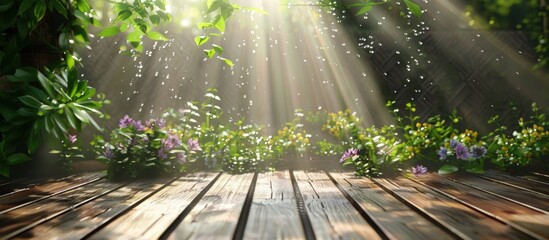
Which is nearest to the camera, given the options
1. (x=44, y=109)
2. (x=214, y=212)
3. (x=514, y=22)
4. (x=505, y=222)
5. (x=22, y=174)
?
(x=505, y=222)

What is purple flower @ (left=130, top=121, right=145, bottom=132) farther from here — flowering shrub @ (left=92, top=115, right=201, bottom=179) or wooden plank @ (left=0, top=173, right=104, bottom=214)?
wooden plank @ (left=0, top=173, right=104, bottom=214)

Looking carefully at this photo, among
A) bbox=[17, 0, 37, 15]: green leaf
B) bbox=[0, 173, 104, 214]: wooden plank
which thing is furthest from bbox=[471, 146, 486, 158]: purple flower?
bbox=[17, 0, 37, 15]: green leaf

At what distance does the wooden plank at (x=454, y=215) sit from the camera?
1.69m

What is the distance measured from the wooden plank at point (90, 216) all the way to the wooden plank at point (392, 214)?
1.05 metres

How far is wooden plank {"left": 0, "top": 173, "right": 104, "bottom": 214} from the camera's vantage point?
237 cm

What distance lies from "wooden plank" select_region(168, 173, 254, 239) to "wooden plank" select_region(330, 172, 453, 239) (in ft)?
1.83

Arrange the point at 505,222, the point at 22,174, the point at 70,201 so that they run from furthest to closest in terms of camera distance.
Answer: the point at 22,174 < the point at 70,201 < the point at 505,222

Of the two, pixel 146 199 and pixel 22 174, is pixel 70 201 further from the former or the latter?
pixel 22 174

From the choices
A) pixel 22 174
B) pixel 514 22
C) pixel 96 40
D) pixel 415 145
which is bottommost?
pixel 22 174

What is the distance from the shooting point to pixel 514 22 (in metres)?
8.08

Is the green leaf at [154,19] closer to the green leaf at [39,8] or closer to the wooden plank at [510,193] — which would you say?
the green leaf at [39,8]

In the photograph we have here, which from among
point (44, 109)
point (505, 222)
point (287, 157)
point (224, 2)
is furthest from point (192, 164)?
point (505, 222)

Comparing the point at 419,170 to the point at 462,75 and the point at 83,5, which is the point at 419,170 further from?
the point at 83,5

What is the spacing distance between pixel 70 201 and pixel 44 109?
1.94 feet
